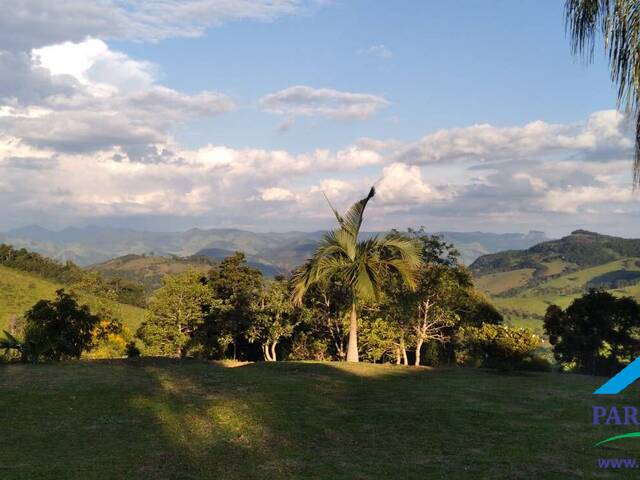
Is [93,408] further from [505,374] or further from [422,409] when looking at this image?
[505,374]

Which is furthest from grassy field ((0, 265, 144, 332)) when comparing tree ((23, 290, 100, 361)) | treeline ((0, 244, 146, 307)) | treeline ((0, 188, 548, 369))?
tree ((23, 290, 100, 361))

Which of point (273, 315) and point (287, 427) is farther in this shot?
point (273, 315)

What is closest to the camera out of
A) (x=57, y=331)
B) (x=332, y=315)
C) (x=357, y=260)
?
(x=57, y=331)

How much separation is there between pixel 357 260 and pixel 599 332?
2862 cm

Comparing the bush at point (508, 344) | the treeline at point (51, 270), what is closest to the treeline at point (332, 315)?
the bush at point (508, 344)

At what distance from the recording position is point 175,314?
40844 millimetres

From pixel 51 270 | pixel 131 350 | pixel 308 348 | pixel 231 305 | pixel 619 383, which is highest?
pixel 51 270

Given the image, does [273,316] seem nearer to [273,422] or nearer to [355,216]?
[355,216]

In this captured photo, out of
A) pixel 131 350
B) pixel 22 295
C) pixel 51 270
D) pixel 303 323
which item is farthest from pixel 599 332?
pixel 51 270

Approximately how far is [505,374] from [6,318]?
6266 centimetres

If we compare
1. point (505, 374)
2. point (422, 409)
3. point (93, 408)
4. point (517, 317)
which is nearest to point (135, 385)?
point (93, 408)

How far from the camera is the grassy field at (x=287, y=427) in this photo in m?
7.44

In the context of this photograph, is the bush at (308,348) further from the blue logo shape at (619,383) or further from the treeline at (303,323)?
the blue logo shape at (619,383)

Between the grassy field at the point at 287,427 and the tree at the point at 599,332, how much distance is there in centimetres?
2719
